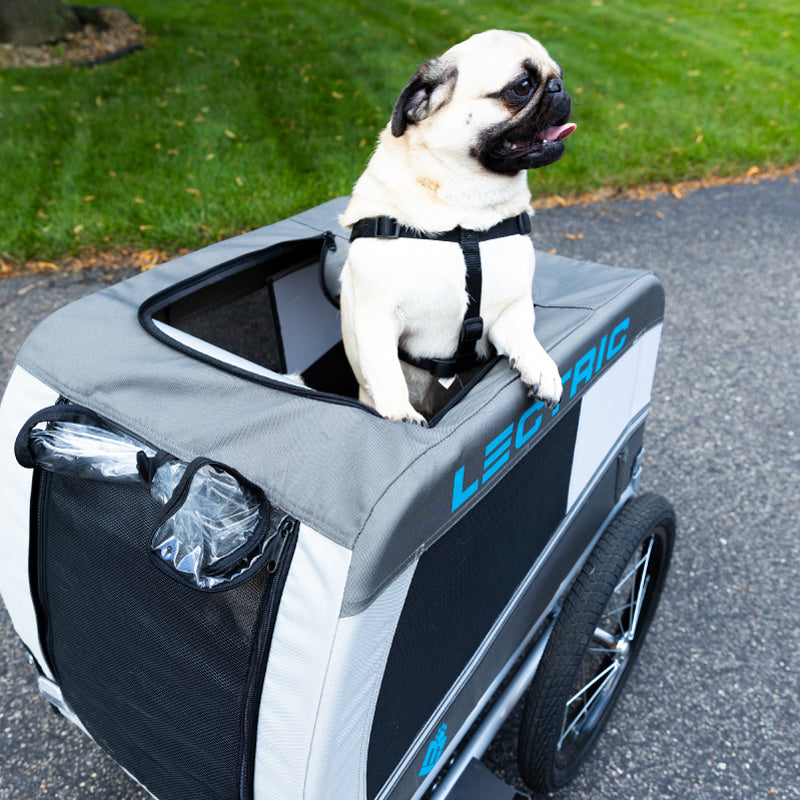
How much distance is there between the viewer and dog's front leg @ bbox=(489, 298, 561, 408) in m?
1.30

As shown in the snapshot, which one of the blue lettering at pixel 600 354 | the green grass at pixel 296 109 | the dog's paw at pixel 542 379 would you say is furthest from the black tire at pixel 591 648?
the green grass at pixel 296 109

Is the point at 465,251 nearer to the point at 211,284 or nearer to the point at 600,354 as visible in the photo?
the point at 600,354

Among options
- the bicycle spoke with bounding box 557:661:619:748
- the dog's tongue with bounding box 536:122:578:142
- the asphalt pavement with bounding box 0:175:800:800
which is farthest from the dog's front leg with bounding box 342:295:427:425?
the asphalt pavement with bounding box 0:175:800:800

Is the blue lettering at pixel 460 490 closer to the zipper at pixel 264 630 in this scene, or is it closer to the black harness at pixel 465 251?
the zipper at pixel 264 630

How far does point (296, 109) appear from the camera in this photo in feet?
18.1

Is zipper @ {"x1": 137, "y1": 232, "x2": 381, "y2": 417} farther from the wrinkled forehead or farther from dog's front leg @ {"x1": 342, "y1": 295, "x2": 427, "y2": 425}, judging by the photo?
the wrinkled forehead

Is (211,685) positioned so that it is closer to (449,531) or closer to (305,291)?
(449,531)

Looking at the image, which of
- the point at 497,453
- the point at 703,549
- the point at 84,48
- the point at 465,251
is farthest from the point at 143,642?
the point at 84,48

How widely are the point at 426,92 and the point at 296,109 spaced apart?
174 inches

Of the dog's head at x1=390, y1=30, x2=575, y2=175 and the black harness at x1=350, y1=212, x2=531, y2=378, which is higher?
the dog's head at x1=390, y1=30, x2=575, y2=175

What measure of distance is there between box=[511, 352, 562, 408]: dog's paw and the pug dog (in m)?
0.12

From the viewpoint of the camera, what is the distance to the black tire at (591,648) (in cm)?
153

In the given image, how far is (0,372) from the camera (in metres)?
3.05

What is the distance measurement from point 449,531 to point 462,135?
0.83 metres
